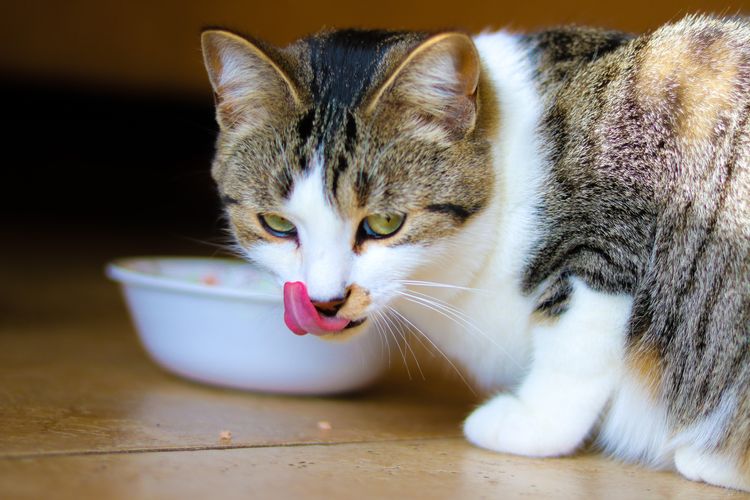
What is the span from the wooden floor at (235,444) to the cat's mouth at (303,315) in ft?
0.66

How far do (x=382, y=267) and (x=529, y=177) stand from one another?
0.32 m

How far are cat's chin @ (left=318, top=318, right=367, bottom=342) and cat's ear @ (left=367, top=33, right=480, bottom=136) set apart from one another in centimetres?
35

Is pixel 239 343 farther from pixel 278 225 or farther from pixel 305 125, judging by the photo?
pixel 305 125

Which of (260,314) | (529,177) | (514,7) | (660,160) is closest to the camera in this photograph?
(660,160)

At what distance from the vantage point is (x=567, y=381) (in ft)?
4.47

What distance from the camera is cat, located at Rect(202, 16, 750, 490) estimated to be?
1.30 meters

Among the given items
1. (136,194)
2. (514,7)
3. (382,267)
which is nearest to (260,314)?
(382,267)

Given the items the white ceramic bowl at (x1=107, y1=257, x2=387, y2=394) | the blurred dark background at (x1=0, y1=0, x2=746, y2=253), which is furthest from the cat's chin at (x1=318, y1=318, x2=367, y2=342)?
the blurred dark background at (x1=0, y1=0, x2=746, y2=253)

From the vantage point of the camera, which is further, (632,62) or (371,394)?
(371,394)

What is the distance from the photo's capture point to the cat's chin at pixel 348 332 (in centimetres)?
138

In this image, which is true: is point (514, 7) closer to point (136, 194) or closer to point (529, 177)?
point (529, 177)

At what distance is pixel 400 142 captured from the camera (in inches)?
54.1

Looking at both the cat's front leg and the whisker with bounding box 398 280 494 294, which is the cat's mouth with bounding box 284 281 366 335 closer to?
the whisker with bounding box 398 280 494 294

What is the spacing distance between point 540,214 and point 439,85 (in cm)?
28
